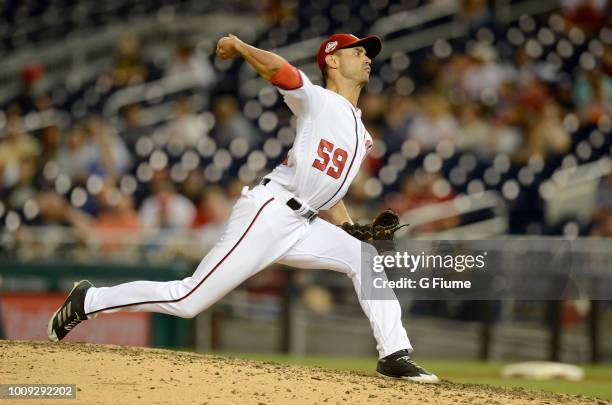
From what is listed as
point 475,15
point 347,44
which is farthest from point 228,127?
point 347,44

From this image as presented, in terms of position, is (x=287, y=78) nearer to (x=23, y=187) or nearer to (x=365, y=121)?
(x=23, y=187)

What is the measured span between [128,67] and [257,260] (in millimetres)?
8895

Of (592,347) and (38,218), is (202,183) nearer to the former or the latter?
(38,218)

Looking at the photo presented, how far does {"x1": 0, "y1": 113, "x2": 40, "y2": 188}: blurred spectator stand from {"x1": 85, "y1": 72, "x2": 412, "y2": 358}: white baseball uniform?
6.30 m

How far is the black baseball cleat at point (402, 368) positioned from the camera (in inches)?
236

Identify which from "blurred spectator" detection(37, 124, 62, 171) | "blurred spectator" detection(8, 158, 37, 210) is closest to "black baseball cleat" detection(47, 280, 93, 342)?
"blurred spectator" detection(8, 158, 37, 210)

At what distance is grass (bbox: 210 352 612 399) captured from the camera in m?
8.36

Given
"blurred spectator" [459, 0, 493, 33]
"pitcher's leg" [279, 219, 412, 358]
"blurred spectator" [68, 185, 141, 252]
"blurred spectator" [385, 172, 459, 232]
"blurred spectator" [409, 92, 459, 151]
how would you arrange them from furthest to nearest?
"blurred spectator" [459, 0, 493, 33] → "blurred spectator" [409, 92, 459, 151] → "blurred spectator" [385, 172, 459, 232] → "blurred spectator" [68, 185, 141, 252] → "pitcher's leg" [279, 219, 412, 358]

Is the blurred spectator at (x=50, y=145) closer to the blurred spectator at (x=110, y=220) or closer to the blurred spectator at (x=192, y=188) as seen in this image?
the blurred spectator at (x=110, y=220)

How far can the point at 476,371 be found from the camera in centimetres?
985

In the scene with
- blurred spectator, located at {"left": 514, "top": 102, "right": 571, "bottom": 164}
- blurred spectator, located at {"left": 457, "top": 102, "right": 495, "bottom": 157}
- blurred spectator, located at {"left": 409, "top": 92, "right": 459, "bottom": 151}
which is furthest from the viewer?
blurred spectator, located at {"left": 409, "top": 92, "right": 459, "bottom": 151}

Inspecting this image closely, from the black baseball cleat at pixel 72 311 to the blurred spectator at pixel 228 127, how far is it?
645 centimetres

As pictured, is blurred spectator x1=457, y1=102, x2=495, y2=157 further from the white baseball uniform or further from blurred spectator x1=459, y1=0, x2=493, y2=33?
the white baseball uniform

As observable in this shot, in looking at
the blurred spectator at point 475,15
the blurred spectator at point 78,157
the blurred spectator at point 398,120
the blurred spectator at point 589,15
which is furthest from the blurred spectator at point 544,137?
the blurred spectator at point 78,157
